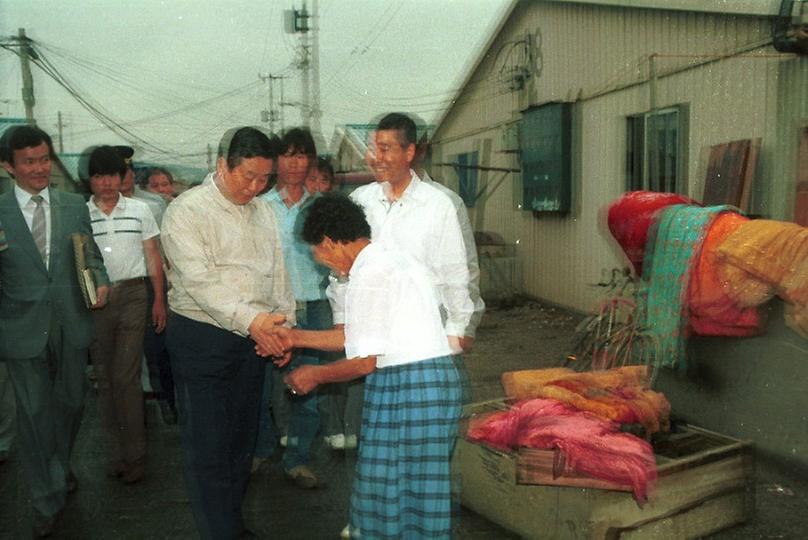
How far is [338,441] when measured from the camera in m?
4.67

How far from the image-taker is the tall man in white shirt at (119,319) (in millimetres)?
4266

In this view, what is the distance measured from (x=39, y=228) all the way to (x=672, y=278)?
10.8 feet

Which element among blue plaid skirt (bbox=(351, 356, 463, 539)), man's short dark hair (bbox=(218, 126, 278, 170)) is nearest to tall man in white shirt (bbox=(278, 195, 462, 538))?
blue plaid skirt (bbox=(351, 356, 463, 539))

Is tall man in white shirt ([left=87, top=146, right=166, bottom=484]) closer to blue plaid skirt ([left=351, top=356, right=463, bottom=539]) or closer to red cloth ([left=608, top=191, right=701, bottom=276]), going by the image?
blue plaid skirt ([left=351, top=356, right=463, bottom=539])

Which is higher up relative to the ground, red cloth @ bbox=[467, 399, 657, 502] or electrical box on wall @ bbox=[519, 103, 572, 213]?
electrical box on wall @ bbox=[519, 103, 572, 213]

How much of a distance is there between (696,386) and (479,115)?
505cm

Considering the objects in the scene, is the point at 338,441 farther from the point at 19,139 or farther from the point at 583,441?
the point at 19,139

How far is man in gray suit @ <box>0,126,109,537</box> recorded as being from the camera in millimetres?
3529

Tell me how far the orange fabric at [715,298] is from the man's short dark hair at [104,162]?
126 inches

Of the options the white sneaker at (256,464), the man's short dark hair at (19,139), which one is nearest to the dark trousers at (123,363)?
the white sneaker at (256,464)

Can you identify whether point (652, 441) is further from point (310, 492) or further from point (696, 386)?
point (310, 492)

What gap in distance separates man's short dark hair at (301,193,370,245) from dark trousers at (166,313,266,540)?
2.56 feet

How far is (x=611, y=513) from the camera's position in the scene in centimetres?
313

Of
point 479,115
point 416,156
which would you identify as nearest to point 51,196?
point 416,156
